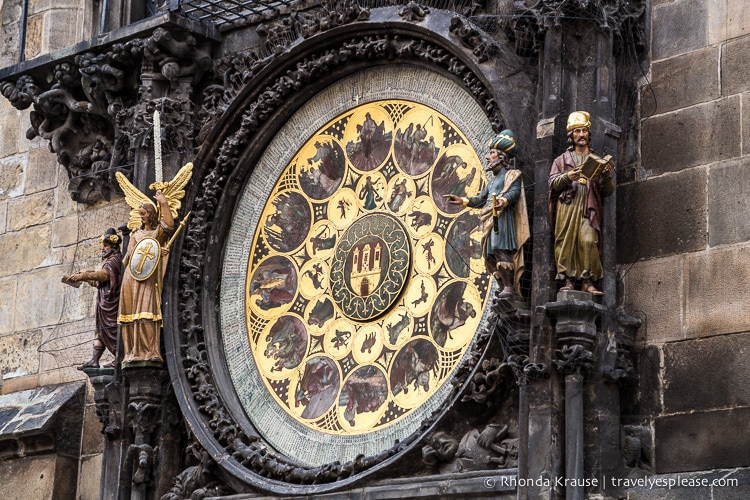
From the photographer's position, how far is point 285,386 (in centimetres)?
1121

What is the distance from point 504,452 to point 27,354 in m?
4.40

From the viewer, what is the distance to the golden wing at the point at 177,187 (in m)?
11.9

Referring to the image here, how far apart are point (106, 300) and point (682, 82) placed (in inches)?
165

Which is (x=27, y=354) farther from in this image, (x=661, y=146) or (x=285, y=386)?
(x=661, y=146)

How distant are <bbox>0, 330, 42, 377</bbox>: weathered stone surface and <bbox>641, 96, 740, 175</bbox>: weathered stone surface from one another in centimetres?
495

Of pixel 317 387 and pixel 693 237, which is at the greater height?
pixel 693 237

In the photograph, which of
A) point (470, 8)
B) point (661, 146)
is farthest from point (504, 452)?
point (470, 8)

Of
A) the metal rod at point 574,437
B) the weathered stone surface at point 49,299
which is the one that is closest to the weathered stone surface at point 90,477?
the weathered stone surface at point 49,299

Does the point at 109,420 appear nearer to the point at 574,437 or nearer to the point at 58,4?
the point at 58,4

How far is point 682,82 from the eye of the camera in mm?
9922

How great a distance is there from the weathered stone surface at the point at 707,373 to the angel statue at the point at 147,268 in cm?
359

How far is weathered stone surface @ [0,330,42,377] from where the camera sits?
42.1 feet

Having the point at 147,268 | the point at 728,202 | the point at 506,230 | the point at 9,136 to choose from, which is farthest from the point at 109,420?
the point at 728,202

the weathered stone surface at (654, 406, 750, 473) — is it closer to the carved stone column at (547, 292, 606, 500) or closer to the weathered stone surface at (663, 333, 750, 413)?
the weathered stone surface at (663, 333, 750, 413)
